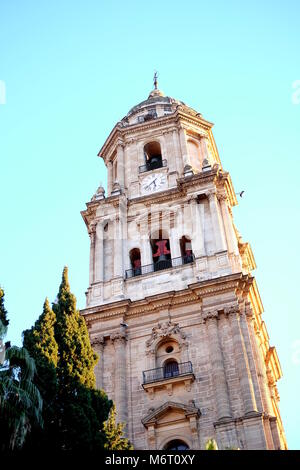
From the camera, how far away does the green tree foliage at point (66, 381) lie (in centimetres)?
1714

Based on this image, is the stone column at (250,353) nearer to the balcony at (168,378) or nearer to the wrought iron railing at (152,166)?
the balcony at (168,378)

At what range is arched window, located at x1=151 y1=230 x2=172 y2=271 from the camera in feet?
107

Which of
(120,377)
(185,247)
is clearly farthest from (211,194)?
(120,377)

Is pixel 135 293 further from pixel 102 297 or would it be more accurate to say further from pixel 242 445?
pixel 242 445

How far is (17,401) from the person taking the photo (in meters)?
14.9

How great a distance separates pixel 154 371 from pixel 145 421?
2.46 m

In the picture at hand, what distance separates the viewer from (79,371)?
19391 mm

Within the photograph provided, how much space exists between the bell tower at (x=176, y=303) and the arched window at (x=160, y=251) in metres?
0.06

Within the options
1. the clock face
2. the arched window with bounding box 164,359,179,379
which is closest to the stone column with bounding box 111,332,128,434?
the arched window with bounding box 164,359,179,379

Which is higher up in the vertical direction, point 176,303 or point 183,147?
point 183,147

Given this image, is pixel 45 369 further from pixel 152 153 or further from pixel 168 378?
pixel 152 153

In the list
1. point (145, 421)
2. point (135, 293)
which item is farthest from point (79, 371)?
point (135, 293)

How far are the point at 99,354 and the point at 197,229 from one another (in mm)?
7918

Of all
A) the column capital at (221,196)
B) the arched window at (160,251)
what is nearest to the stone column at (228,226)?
the column capital at (221,196)
